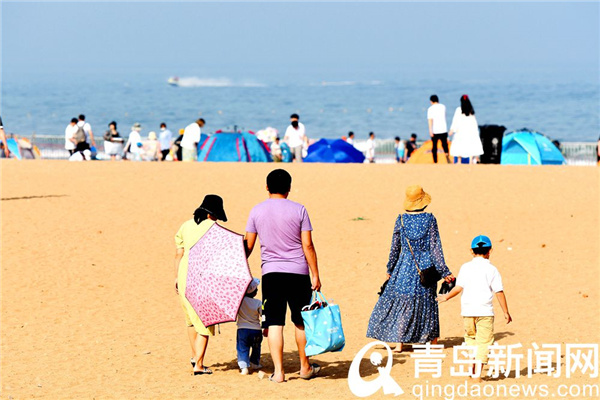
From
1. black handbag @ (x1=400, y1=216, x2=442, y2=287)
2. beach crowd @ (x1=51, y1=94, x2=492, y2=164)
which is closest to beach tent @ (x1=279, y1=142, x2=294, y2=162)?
beach crowd @ (x1=51, y1=94, x2=492, y2=164)

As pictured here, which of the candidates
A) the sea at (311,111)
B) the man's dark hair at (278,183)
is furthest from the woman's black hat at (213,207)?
the sea at (311,111)

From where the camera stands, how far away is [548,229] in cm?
1568

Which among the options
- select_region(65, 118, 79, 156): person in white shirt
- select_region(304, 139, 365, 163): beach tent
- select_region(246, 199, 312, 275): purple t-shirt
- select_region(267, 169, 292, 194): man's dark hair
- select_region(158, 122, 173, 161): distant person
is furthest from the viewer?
select_region(158, 122, 173, 161): distant person

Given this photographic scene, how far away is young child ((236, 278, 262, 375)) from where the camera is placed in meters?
8.51

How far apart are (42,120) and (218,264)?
3424 inches

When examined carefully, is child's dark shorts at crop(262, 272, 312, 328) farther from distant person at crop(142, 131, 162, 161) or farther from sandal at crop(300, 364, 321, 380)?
distant person at crop(142, 131, 162, 161)

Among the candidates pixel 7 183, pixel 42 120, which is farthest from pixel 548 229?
pixel 42 120

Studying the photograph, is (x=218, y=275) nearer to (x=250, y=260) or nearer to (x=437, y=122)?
(x=250, y=260)

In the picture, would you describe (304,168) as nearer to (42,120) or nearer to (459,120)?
(459,120)

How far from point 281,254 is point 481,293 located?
162 cm

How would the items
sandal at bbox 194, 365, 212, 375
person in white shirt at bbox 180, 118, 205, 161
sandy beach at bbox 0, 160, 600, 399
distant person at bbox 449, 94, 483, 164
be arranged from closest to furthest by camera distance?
sandal at bbox 194, 365, 212, 375 < sandy beach at bbox 0, 160, 600, 399 < distant person at bbox 449, 94, 483, 164 < person in white shirt at bbox 180, 118, 205, 161

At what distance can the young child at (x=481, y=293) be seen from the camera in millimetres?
8164

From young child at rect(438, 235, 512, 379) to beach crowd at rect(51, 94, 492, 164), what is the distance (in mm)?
11670

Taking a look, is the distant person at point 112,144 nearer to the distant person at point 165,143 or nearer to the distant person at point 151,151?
the distant person at point 151,151
